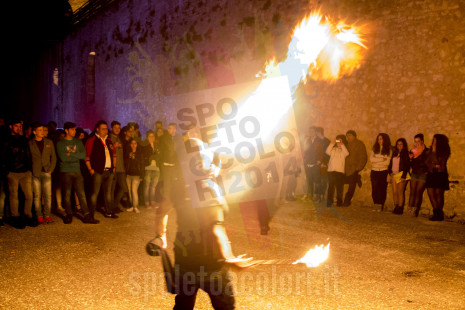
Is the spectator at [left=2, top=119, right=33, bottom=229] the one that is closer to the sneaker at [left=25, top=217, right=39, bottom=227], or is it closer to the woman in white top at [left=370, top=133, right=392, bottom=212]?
the sneaker at [left=25, top=217, right=39, bottom=227]

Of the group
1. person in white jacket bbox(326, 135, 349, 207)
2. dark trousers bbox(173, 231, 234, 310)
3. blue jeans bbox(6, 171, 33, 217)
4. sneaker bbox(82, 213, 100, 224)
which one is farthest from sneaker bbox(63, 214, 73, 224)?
person in white jacket bbox(326, 135, 349, 207)

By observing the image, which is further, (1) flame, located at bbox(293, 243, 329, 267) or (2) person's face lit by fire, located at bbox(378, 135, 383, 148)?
(2) person's face lit by fire, located at bbox(378, 135, 383, 148)

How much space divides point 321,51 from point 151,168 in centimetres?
570

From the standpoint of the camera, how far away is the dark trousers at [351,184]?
360 inches

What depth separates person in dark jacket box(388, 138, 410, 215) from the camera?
27.0 feet

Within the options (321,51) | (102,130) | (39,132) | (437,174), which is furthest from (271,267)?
(321,51)

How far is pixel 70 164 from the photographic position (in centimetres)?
693

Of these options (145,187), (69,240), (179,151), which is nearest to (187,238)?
(179,151)

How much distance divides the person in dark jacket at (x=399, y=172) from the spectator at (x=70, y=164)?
661 centimetres

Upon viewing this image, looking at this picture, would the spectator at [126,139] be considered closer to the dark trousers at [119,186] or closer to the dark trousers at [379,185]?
the dark trousers at [119,186]

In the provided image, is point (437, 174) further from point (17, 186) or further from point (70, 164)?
point (17, 186)

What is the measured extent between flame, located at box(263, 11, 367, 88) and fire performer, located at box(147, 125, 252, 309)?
24.8ft

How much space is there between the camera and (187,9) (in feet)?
46.4

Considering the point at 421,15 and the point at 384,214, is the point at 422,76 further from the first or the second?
the point at 384,214
